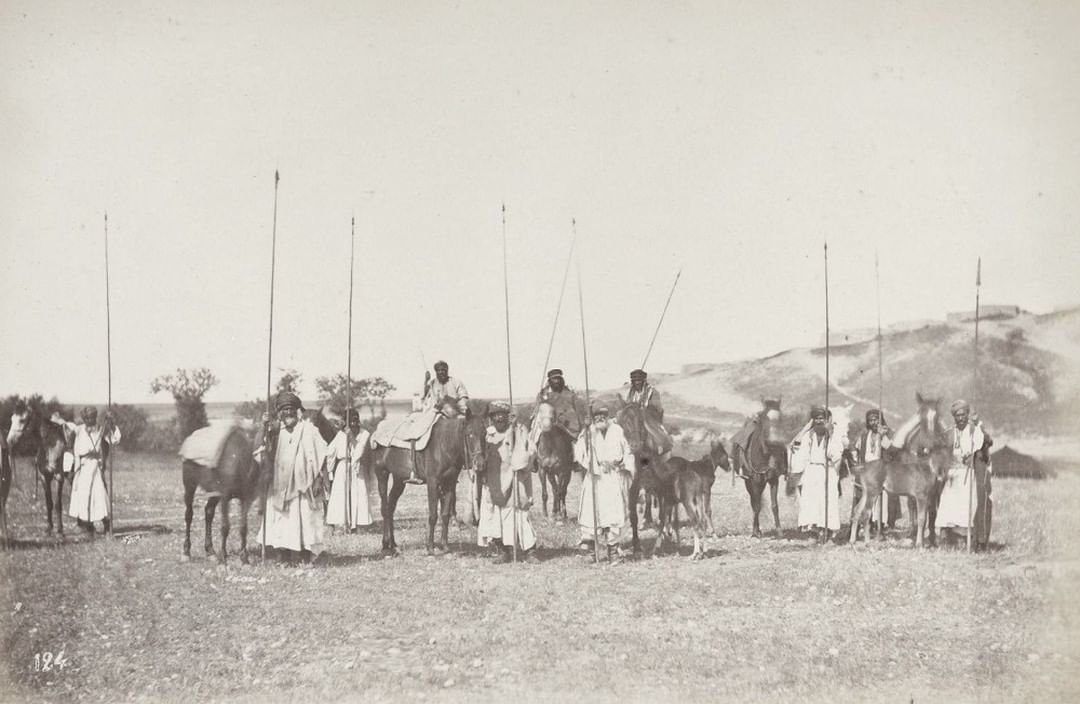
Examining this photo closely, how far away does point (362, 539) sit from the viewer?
590 inches

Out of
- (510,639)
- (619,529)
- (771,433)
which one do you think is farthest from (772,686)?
(771,433)

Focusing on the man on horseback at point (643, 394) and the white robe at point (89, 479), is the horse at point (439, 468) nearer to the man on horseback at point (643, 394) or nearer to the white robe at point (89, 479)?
the man on horseback at point (643, 394)

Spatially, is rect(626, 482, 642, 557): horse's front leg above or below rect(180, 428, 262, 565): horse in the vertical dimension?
below

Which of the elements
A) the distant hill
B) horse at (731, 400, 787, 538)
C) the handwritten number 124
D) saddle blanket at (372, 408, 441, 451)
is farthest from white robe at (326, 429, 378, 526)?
the distant hill

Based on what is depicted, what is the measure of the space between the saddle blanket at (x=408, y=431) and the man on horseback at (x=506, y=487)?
50.1 inches

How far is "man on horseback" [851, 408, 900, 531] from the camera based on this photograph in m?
14.1

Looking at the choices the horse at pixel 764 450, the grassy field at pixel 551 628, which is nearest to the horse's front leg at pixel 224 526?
the grassy field at pixel 551 628

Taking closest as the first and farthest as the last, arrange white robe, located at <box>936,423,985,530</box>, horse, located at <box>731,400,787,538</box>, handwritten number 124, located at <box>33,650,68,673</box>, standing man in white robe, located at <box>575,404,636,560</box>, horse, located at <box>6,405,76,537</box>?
handwritten number 124, located at <box>33,650,68,673</box> < standing man in white robe, located at <box>575,404,636,560</box> < white robe, located at <box>936,423,985,530</box> < horse, located at <box>731,400,787,538</box> < horse, located at <box>6,405,76,537</box>

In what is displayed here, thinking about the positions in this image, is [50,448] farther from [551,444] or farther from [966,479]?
[966,479]

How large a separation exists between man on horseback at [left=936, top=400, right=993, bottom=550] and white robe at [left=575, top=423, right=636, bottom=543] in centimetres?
455

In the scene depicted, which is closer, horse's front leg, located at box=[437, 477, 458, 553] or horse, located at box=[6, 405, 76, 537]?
horse's front leg, located at box=[437, 477, 458, 553]

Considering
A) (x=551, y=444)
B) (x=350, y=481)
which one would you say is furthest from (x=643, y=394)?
(x=350, y=481)

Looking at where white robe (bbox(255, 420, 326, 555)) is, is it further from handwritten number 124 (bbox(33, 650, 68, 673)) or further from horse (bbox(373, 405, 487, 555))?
handwritten number 124 (bbox(33, 650, 68, 673))

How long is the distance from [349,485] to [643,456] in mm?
5137
